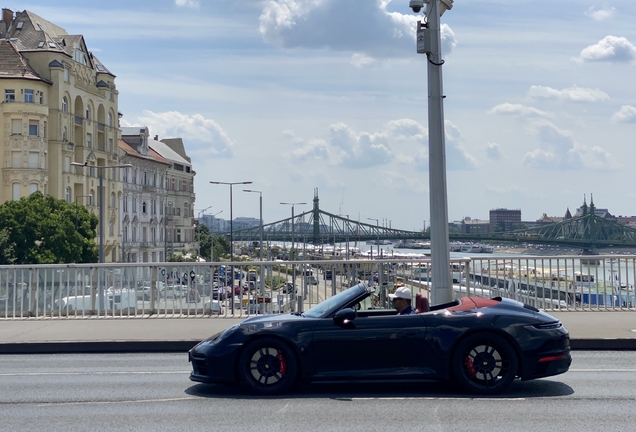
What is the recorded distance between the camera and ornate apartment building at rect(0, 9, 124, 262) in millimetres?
66688

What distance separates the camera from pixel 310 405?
8.09m

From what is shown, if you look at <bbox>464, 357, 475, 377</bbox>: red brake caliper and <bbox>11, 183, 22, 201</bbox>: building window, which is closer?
<bbox>464, 357, 475, 377</bbox>: red brake caliper

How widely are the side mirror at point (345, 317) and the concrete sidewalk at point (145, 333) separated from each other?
4524 mm

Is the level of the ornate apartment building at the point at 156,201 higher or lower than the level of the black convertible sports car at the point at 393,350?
higher

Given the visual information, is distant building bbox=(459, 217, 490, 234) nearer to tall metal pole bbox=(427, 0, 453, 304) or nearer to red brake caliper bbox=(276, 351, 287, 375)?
tall metal pole bbox=(427, 0, 453, 304)

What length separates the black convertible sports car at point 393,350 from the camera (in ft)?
27.7

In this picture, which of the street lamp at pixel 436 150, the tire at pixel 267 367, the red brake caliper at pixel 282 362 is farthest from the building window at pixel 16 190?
the red brake caliper at pixel 282 362

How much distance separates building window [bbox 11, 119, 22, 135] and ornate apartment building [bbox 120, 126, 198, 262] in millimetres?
18107

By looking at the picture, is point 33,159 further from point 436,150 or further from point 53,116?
point 436,150

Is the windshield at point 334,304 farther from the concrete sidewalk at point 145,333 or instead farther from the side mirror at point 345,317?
the concrete sidewalk at point 145,333

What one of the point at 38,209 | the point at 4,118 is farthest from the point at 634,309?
the point at 4,118

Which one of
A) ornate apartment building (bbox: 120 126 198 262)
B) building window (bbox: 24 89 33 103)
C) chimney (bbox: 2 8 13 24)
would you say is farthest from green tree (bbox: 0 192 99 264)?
ornate apartment building (bbox: 120 126 198 262)

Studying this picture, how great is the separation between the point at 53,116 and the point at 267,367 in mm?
65086

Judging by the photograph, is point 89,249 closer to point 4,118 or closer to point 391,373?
point 4,118
